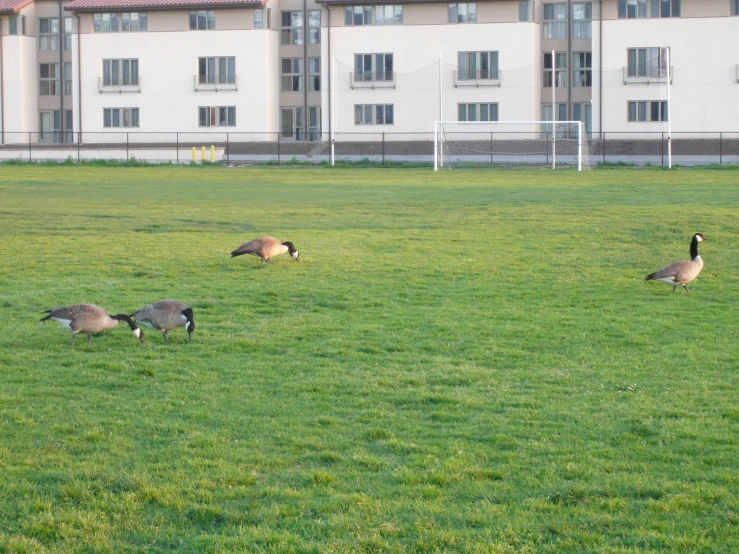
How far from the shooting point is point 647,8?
72.1 meters

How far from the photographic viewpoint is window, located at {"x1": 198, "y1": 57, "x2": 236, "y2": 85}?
255 ft

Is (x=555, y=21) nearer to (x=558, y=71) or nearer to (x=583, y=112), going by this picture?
(x=558, y=71)

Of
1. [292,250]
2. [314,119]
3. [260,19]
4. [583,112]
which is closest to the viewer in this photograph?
[292,250]

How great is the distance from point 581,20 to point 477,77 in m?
10.9

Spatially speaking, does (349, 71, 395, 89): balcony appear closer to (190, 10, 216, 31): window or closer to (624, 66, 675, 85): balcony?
(190, 10, 216, 31): window

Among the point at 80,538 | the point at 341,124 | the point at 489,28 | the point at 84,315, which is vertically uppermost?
the point at 489,28

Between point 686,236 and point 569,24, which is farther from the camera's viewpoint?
point 569,24

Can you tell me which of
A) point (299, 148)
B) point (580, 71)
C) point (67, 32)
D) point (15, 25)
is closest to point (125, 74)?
point (67, 32)

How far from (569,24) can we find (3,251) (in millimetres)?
65361

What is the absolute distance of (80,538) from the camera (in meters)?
6.13

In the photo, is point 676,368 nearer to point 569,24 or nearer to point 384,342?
point 384,342

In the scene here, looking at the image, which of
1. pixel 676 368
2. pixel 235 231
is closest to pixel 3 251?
pixel 235 231

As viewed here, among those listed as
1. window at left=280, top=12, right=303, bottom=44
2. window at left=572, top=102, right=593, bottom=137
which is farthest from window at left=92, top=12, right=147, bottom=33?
window at left=572, top=102, right=593, bottom=137

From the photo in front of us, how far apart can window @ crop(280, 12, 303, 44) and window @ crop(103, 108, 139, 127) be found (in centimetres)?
1335
